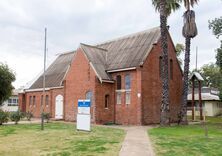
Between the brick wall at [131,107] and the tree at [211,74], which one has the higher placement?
the tree at [211,74]

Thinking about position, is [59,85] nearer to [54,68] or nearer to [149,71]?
[54,68]

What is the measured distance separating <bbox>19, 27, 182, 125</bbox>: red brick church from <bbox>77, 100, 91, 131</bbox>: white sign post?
8412mm

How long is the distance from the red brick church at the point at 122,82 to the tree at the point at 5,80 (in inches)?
237

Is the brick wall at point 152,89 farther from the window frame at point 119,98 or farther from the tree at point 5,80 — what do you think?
the tree at point 5,80

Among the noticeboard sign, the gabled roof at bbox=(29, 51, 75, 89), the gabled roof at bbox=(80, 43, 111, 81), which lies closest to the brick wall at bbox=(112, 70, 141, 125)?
the gabled roof at bbox=(80, 43, 111, 81)

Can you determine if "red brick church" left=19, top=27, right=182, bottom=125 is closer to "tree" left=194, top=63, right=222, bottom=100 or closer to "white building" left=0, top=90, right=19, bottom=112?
"white building" left=0, top=90, right=19, bottom=112

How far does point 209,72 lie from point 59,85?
159 ft

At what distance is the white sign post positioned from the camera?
21.4 m

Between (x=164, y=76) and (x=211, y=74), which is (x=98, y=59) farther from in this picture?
(x=211, y=74)

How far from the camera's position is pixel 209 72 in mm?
74562

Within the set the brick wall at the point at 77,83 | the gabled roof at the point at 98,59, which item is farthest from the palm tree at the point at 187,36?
the brick wall at the point at 77,83

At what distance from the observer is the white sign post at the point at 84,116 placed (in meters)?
21.4

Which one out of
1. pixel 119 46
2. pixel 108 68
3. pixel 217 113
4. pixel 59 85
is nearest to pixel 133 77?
pixel 108 68

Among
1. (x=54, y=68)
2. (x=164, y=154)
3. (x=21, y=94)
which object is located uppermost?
(x=54, y=68)
